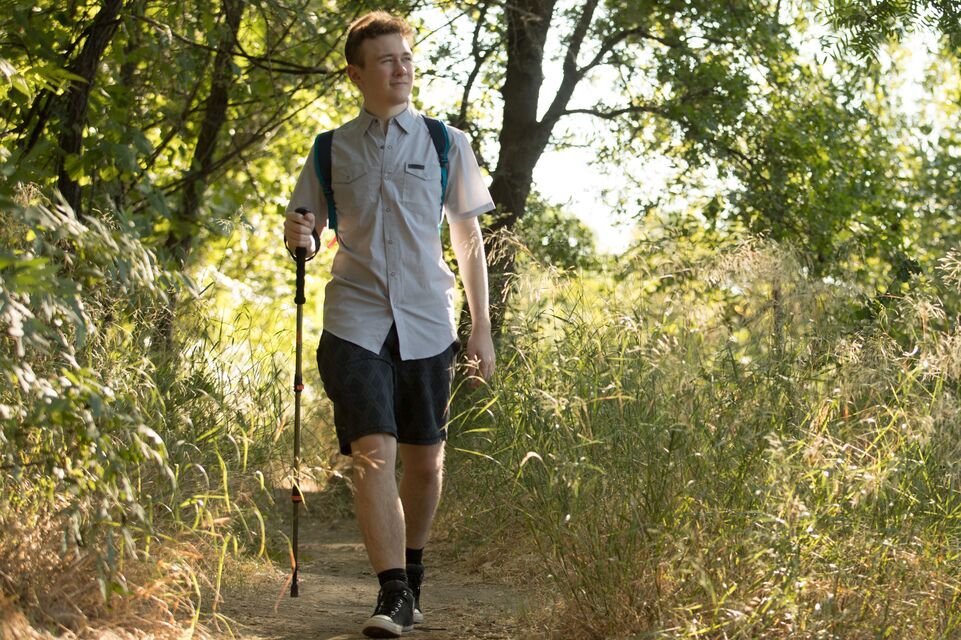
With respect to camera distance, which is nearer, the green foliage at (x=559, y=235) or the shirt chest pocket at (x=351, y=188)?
the shirt chest pocket at (x=351, y=188)

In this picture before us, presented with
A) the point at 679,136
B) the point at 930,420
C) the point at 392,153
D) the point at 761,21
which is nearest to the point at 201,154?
the point at 679,136

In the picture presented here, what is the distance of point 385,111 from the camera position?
181 inches

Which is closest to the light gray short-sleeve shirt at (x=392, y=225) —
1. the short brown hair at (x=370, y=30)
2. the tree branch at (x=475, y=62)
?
the short brown hair at (x=370, y=30)

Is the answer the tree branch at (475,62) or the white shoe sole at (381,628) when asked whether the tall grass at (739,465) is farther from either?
the tree branch at (475,62)

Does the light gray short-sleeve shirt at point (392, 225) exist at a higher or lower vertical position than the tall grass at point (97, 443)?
higher

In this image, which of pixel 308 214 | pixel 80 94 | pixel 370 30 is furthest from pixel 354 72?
pixel 80 94

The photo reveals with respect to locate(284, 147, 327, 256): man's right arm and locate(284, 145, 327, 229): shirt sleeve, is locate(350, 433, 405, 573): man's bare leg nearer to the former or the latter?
locate(284, 147, 327, 256): man's right arm

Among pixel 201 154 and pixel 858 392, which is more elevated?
pixel 201 154

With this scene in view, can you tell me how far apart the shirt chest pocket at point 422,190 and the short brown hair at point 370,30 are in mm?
468

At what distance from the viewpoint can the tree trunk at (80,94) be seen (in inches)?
251

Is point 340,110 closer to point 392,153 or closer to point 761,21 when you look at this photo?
point 761,21

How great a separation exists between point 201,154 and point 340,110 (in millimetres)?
2627

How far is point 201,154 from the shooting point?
33.9ft

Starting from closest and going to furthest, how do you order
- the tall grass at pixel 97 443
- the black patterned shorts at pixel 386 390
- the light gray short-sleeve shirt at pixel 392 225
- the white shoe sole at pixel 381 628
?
the tall grass at pixel 97 443 → the white shoe sole at pixel 381 628 → the black patterned shorts at pixel 386 390 → the light gray short-sleeve shirt at pixel 392 225
